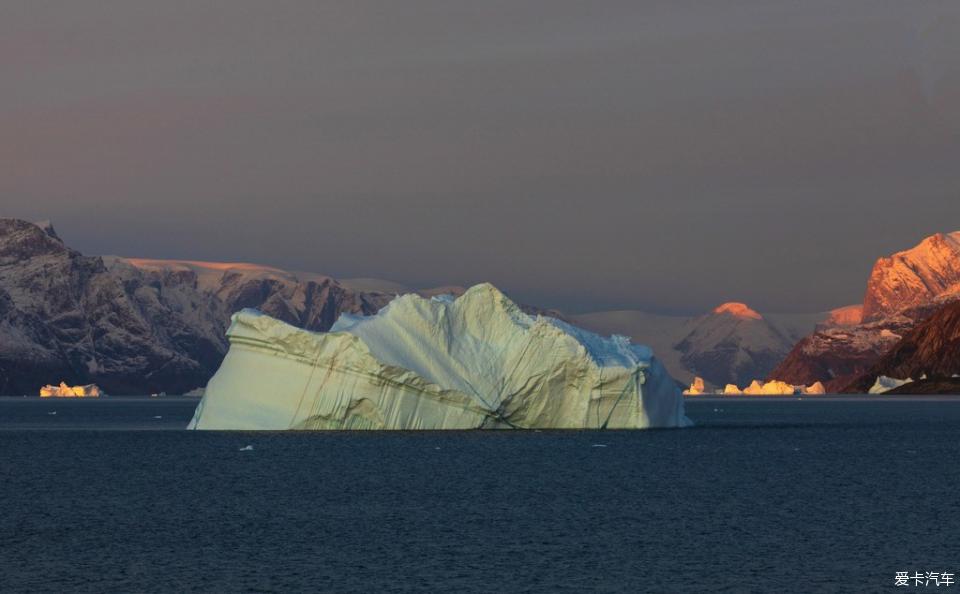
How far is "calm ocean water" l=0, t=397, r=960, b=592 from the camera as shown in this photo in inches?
1604

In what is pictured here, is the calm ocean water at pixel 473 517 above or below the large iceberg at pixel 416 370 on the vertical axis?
below

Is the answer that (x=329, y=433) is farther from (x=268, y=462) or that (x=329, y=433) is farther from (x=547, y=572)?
(x=547, y=572)

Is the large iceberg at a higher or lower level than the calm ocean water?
higher

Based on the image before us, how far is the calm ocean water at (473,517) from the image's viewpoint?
40750 millimetres

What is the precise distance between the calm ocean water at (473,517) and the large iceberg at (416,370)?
2.48 metres

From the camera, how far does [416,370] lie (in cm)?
8856

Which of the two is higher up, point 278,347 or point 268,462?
point 278,347

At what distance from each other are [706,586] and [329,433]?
2900 inches

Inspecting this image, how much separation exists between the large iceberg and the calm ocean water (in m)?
2.48

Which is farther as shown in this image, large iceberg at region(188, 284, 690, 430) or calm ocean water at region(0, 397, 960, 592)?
large iceberg at region(188, 284, 690, 430)

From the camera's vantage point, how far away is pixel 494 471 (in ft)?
245

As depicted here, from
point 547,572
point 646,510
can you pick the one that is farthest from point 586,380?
point 547,572

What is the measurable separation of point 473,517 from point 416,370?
34046mm

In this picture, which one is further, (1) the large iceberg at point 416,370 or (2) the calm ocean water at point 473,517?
(1) the large iceberg at point 416,370
